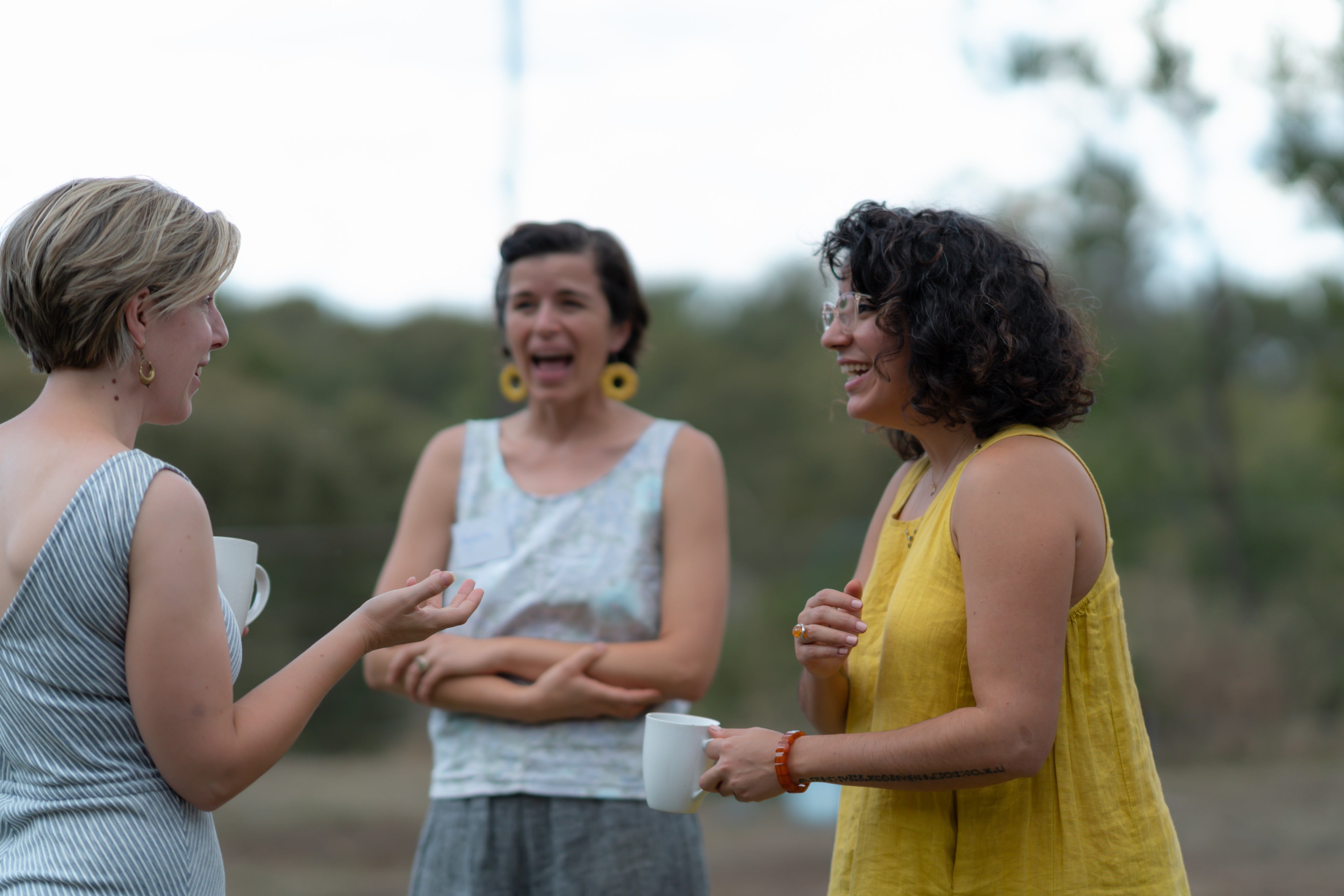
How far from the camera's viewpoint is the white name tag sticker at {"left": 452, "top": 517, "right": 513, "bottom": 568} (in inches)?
84.9

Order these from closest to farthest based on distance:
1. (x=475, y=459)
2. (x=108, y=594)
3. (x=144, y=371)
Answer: (x=108, y=594), (x=144, y=371), (x=475, y=459)

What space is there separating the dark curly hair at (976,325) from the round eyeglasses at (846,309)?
0.03 meters

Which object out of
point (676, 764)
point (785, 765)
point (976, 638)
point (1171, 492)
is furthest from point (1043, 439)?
point (1171, 492)

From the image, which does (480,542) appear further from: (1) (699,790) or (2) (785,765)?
(2) (785,765)

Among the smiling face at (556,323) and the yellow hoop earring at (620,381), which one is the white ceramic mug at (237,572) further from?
the yellow hoop earring at (620,381)

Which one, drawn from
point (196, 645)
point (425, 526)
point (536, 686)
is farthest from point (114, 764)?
point (425, 526)

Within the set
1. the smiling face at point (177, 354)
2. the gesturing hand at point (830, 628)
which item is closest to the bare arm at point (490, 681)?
the gesturing hand at point (830, 628)

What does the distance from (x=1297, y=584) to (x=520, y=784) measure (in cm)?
665

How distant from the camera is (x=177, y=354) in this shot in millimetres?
1335

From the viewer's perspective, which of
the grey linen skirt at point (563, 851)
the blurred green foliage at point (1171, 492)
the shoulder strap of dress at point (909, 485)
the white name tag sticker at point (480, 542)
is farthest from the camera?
the blurred green foliage at point (1171, 492)

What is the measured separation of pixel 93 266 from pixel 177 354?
0.46ft

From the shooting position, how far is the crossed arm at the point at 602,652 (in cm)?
202

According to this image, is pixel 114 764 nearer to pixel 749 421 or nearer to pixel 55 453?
pixel 55 453

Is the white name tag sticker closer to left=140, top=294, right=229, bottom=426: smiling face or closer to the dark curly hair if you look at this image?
left=140, top=294, right=229, bottom=426: smiling face
